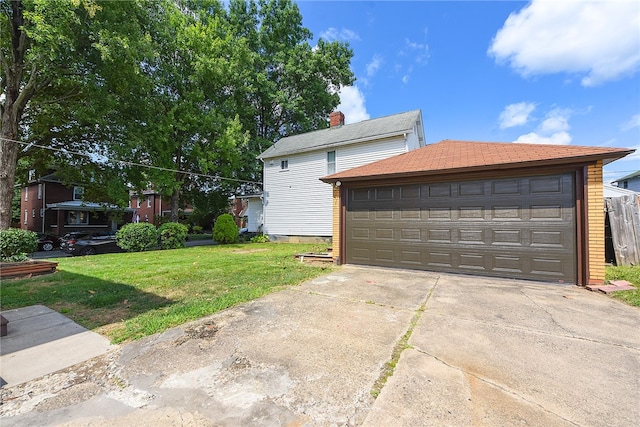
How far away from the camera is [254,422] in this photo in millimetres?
1854

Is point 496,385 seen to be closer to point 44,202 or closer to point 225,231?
point 225,231

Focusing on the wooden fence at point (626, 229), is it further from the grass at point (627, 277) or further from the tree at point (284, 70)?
the tree at point (284, 70)

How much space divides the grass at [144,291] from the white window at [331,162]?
26.6 ft

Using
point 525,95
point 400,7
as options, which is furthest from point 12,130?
point 525,95

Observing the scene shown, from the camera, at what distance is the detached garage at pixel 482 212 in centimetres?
546

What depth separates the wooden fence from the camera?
22.2 ft

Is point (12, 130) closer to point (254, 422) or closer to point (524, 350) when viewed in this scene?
point (254, 422)

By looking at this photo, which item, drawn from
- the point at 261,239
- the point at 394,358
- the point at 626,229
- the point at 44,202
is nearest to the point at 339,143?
the point at 261,239

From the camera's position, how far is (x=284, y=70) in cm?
2362

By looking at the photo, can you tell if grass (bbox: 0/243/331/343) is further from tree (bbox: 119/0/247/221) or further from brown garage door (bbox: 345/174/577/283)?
tree (bbox: 119/0/247/221)

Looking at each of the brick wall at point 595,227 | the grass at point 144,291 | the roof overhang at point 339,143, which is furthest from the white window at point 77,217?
the brick wall at point 595,227

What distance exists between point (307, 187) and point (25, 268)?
11.4 m

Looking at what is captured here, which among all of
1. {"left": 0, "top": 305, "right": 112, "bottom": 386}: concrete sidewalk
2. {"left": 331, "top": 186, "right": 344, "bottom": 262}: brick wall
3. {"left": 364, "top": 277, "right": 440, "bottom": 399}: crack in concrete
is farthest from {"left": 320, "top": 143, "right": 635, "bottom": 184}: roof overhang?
{"left": 0, "top": 305, "right": 112, "bottom": 386}: concrete sidewalk

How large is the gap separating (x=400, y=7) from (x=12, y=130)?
16533mm
